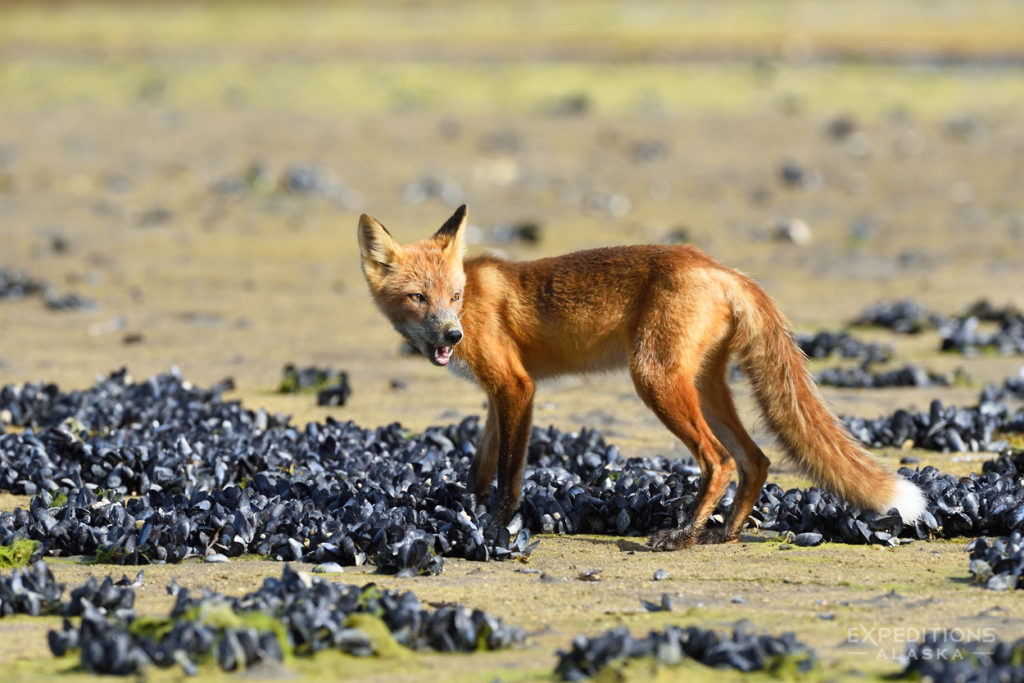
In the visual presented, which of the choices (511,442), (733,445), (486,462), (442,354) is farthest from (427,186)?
(733,445)

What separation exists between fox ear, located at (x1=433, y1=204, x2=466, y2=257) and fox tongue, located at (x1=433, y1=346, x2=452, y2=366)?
663mm

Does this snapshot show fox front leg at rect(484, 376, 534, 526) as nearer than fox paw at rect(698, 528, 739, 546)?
No

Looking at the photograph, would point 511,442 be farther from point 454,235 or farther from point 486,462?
point 454,235

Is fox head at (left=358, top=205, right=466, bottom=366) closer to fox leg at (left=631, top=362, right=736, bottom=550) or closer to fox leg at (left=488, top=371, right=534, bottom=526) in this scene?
fox leg at (left=488, top=371, right=534, bottom=526)

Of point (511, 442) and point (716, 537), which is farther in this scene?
point (511, 442)

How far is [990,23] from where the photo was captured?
4347 centimetres

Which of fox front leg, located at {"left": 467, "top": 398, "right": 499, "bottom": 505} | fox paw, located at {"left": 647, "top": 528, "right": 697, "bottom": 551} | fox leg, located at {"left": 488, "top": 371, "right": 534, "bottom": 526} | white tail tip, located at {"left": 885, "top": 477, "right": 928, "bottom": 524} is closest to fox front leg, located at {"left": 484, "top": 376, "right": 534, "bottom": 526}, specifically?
fox leg, located at {"left": 488, "top": 371, "right": 534, "bottom": 526}

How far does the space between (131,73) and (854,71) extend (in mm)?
16669

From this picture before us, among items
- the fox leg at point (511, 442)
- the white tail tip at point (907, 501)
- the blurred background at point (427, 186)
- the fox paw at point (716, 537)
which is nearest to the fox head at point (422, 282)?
the fox leg at point (511, 442)

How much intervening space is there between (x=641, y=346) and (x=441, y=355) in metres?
1.07

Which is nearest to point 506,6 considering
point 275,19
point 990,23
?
point 275,19

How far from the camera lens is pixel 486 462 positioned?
694 centimetres

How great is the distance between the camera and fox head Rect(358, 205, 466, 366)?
6.65 metres

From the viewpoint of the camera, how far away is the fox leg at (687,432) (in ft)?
20.2
